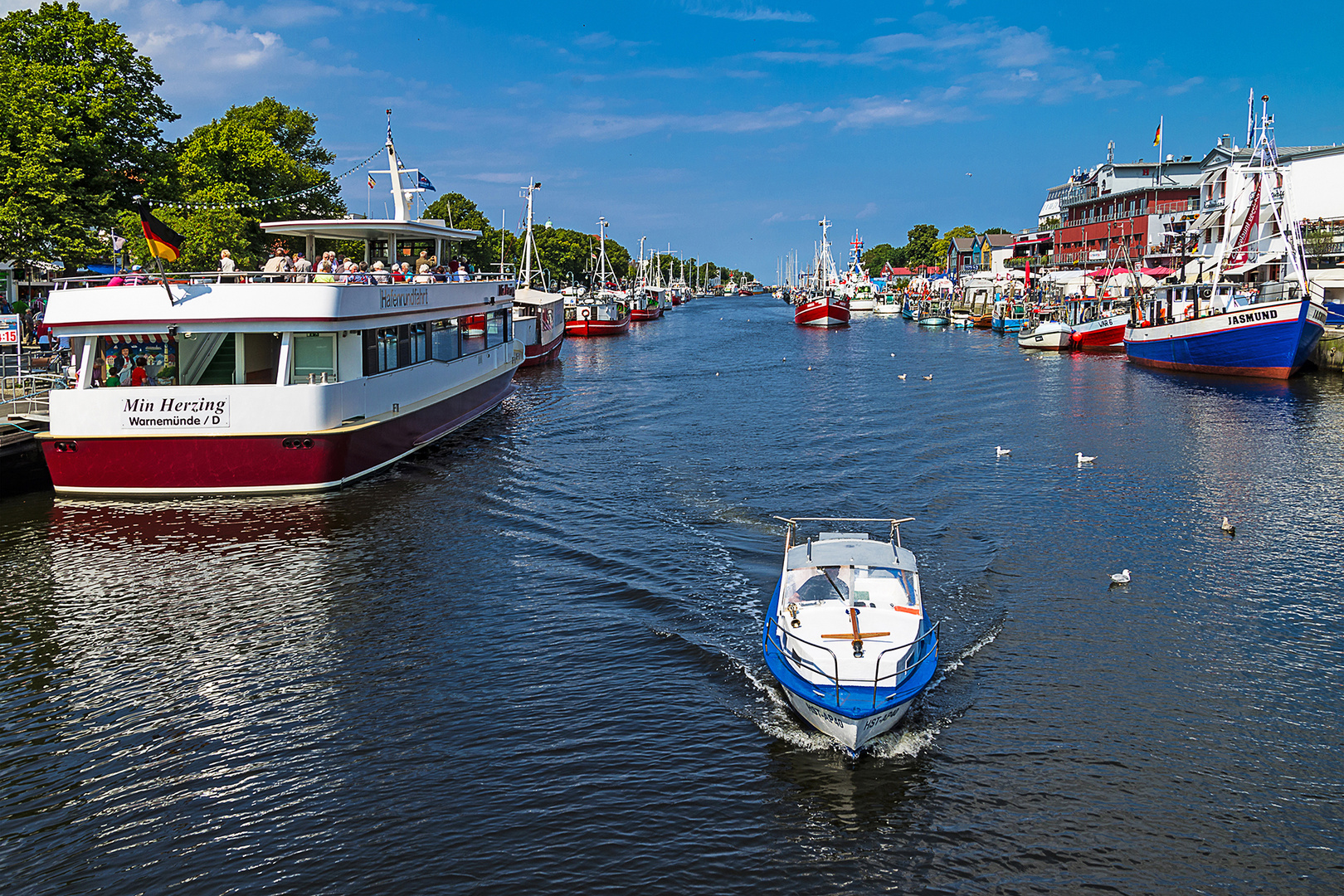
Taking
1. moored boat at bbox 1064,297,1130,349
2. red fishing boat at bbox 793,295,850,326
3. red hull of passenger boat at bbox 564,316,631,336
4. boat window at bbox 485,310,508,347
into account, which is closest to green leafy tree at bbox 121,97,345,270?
boat window at bbox 485,310,508,347

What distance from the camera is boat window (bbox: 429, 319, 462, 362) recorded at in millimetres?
33281

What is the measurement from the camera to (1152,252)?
301 ft

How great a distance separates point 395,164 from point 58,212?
14.1 metres

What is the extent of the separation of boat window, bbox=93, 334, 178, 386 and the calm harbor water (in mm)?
3241

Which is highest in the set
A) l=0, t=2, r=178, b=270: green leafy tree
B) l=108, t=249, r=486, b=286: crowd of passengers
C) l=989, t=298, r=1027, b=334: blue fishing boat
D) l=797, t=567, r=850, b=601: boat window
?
l=0, t=2, r=178, b=270: green leafy tree

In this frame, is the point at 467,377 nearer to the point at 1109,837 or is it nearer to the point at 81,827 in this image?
the point at 81,827

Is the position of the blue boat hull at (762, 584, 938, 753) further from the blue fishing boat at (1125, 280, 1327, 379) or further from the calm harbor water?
the blue fishing boat at (1125, 280, 1327, 379)

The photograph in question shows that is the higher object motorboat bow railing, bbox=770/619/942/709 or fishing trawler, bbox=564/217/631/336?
fishing trawler, bbox=564/217/631/336

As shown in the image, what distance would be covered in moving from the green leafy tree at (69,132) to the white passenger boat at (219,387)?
1697cm

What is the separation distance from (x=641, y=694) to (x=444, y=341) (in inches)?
918

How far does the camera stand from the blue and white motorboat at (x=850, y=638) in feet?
39.8

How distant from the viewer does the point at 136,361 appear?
24297 mm

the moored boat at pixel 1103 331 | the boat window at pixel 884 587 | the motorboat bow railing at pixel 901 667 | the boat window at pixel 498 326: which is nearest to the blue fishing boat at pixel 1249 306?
the moored boat at pixel 1103 331

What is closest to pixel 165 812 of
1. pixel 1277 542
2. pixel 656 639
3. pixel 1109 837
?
pixel 656 639
